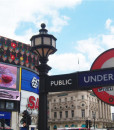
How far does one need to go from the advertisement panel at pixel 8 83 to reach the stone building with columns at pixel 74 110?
3133 cm

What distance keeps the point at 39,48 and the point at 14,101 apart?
4718cm

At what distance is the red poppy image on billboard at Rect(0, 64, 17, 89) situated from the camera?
48978 mm

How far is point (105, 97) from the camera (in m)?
4.04

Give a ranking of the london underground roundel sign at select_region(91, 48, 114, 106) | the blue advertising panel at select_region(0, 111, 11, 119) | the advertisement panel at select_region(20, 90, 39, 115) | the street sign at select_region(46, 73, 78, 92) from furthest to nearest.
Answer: the advertisement panel at select_region(20, 90, 39, 115)
the blue advertising panel at select_region(0, 111, 11, 119)
the street sign at select_region(46, 73, 78, 92)
the london underground roundel sign at select_region(91, 48, 114, 106)

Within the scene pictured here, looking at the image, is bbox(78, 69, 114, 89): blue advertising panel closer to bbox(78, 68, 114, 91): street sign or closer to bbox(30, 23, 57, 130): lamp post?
bbox(78, 68, 114, 91): street sign

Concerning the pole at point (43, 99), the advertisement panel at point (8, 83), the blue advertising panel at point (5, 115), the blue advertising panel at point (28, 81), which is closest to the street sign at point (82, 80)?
the pole at point (43, 99)

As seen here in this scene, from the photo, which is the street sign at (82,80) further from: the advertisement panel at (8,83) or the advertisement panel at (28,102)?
the advertisement panel at (28,102)

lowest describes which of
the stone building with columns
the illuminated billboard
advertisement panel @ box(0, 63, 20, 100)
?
the stone building with columns

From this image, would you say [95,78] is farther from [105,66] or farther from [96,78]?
[105,66]

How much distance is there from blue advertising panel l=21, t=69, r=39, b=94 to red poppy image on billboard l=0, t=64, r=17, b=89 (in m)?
2.19

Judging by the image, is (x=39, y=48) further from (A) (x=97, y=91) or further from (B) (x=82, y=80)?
(A) (x=97, y=91)

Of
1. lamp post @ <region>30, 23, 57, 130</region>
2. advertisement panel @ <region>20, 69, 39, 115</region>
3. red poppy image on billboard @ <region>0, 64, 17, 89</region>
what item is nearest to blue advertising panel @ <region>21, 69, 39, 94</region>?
advertisement panel @ <region>20, 69, 39, 115</region>

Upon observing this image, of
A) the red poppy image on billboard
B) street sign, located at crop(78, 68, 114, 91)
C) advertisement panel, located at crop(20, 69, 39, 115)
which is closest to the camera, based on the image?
street sign, located at crop(78, 68, 114, 91)

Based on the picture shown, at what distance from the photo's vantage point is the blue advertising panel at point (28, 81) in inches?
2079
